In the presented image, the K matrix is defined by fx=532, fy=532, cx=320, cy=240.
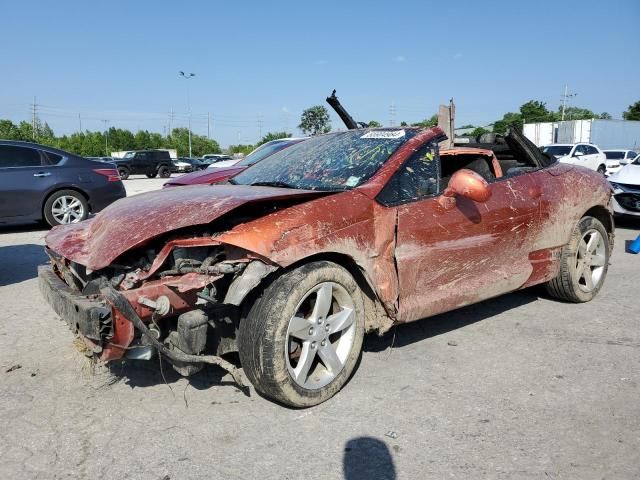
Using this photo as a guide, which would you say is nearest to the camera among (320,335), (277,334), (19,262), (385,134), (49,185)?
(277,334)

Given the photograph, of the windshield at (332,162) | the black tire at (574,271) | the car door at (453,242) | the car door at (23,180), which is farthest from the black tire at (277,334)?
the car door at (23,180)

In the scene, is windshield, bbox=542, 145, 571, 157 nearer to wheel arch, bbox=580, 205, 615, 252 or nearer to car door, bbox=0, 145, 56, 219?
wheel arch, bbox=580, 205, 615, 252

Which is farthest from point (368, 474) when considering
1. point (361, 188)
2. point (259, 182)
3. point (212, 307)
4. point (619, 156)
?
point (619, 156)

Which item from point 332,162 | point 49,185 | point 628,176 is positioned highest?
point 332,162

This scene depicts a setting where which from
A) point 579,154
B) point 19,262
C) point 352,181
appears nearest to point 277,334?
point 352,181

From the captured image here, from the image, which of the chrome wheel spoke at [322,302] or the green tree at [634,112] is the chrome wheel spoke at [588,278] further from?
the green tree at [634,112]

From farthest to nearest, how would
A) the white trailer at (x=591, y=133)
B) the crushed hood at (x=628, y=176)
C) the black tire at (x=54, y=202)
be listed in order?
the white trailer at (x=591, y=133)
the crushed hood at (x=628, y=176)
the black tire at (x=54, y=202)

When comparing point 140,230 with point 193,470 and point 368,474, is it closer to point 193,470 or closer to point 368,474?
point 193,470

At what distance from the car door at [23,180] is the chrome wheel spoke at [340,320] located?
7.57 m

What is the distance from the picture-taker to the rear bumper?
259 centimetres

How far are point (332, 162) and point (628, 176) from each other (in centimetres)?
767

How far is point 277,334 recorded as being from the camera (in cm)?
274

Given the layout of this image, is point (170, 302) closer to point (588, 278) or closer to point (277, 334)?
point (277, 334)

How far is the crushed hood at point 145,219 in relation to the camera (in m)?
2.86
